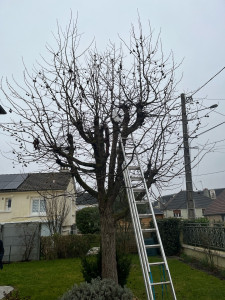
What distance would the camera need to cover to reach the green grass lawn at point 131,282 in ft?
21.2

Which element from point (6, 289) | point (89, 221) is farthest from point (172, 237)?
point (6, 289)

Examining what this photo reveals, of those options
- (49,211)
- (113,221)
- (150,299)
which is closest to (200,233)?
(113,221)

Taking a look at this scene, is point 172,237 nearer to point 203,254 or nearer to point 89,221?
point 203,254

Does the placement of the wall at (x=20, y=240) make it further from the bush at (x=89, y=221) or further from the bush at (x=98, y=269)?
the bush at (x=98, y=269)

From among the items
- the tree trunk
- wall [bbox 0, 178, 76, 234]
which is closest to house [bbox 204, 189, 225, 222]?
wall [bbox 0, 178, 76, 234]

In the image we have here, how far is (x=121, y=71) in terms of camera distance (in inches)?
219

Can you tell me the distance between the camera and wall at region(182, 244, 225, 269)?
351 inches

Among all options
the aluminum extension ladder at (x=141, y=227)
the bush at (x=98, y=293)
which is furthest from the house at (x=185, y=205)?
the bush at (x=98, y=293)

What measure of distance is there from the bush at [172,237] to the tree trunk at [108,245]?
29.4 feet

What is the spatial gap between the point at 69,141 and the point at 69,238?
35.4ft

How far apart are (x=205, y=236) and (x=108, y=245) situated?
655 centimetres

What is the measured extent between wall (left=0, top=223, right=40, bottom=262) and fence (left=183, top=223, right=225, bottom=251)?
317 inches

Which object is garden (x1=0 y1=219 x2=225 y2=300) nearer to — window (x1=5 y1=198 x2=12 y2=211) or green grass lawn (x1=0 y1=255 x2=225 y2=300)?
green grass lawn (x1=0 y1=255 x2=225 y2=300)

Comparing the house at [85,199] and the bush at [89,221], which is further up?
the house at [85,199]
